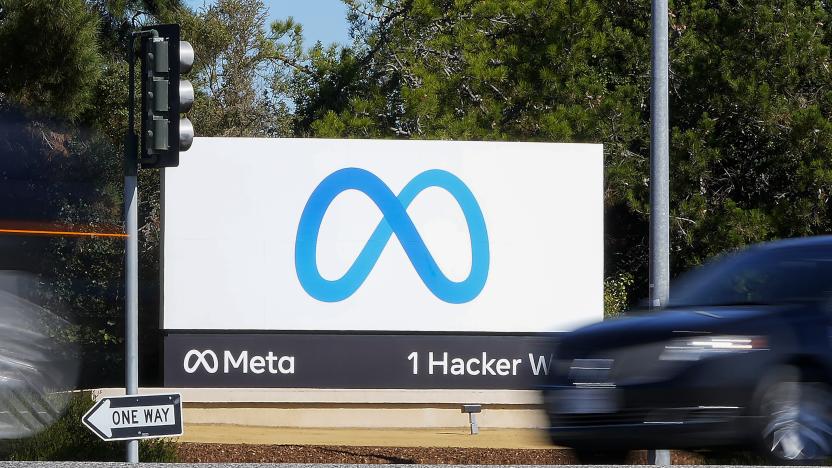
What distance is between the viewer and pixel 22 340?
39.5 ft

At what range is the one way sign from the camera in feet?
30.2

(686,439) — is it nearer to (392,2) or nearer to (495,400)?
(495,400)

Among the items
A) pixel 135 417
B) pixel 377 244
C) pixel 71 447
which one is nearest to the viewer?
pixel 135 417

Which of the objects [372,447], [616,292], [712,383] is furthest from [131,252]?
[616,292]

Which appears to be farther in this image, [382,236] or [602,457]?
[382,236]

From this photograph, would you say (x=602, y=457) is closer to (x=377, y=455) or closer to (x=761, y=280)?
(x=761, y=280)

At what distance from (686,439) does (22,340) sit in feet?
23.7

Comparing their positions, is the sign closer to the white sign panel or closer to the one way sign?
the white sign panel

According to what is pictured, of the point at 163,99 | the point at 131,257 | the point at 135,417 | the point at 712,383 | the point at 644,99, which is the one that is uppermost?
the point at 644,99

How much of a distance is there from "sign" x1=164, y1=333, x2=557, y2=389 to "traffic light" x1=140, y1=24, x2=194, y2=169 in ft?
18.2

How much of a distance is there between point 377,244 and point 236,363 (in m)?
2.35

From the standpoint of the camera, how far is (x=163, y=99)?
9984 mm

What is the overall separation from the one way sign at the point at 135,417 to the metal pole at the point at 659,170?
202 inches

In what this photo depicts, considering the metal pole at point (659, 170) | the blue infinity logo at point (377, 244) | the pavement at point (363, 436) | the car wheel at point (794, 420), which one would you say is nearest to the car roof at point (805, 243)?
the car wheel at point (794, 420)
